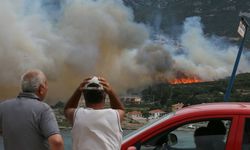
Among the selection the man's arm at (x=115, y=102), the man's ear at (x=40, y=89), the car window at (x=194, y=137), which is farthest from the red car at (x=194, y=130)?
the man's ear at (x=40, y=89)

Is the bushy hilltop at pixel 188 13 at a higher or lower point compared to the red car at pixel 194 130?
higher

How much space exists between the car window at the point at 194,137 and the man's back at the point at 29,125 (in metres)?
1.05

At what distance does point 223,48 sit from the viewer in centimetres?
5819

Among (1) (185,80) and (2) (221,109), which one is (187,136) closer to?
(2) (221,109)

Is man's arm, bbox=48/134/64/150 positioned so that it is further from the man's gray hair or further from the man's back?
the man's gray hair

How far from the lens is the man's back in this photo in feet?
12.5

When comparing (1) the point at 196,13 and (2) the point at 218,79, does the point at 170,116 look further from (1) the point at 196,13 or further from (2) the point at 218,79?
(1) the point at 196,13

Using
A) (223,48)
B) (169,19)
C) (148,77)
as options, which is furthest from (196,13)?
(148,77)

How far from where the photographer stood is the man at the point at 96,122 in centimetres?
399

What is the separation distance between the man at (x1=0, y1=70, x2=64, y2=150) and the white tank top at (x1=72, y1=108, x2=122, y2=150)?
292 mm

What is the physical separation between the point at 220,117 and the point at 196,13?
66155mm

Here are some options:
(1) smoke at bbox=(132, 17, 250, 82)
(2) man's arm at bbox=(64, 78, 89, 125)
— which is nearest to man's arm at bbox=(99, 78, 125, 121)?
(2) man's arm at bbox=(64, 78, 89, 125)

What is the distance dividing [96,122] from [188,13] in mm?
64498

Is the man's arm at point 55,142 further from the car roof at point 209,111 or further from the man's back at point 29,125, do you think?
the car roof at point 209,111
